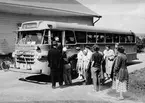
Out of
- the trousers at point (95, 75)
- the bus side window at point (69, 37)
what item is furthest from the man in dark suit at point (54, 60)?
the bus side window at point (69, 37)

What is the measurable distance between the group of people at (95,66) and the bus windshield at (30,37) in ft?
4.95

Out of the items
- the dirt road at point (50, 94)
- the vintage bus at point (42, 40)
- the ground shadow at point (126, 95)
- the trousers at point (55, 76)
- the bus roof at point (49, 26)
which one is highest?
the bus roof at point (49, 26)

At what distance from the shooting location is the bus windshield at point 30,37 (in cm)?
1105

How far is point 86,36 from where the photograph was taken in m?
13.2

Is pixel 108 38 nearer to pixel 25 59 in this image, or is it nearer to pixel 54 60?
pixel 25 59

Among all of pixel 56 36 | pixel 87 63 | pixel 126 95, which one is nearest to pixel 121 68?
pixel 126 95

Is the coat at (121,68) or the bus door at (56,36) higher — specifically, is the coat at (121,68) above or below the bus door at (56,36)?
below

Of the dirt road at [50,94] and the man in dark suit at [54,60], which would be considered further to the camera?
the man in dark suit at [54,60]

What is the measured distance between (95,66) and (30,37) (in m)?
4.02

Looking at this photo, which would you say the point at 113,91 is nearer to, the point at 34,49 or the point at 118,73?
the point at 118,73

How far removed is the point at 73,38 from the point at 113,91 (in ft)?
14.1

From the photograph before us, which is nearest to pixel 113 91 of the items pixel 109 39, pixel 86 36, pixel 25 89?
pixel 25 89

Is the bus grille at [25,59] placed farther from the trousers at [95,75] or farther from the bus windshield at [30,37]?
the trousers at [95,75]

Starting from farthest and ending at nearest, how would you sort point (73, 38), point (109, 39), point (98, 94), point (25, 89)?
point (109, 39)
point (73, 38)
point (25, 89)
point (98, 94)
